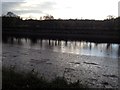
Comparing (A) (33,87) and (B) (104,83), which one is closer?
(A) (33,87)

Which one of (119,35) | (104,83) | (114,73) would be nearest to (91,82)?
(104,83)

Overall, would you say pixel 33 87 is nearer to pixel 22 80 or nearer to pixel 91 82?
pixel 22 80

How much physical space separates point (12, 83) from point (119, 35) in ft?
159

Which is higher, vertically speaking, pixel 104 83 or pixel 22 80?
pixel 22 80

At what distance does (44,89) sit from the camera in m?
7.87

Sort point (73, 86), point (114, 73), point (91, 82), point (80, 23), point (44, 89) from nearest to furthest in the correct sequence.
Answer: point (44, 89)
point (73, 86)
point (91, 82)
point (114, 73)
point (80, 23)

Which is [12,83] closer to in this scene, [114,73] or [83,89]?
[83,89]

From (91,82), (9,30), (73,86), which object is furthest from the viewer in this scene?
(9,30)

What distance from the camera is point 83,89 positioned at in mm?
8266

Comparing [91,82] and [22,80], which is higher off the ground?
[22,80]

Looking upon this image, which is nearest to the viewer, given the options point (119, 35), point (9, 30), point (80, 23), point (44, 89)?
point (44, 89)

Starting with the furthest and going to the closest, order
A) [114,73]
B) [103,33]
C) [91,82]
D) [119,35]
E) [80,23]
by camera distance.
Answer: [80,23] → [103,33] → [119,35] → [114,73] → [91,82]

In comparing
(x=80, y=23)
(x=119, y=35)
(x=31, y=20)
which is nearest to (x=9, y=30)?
(x=31, y=20)

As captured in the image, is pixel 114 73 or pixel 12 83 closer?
pixel 12 83
